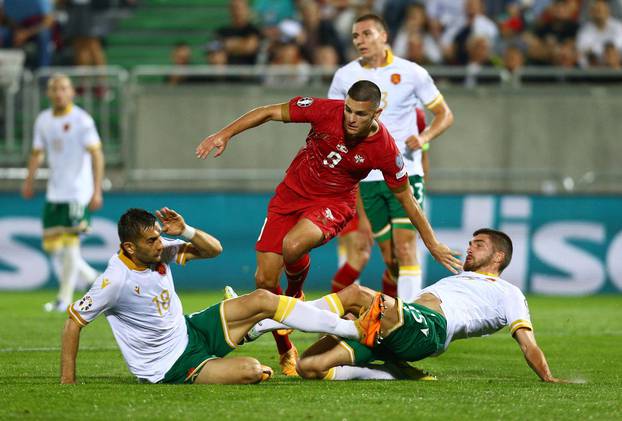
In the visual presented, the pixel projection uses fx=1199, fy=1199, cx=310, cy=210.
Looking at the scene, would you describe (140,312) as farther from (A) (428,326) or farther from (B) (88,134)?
(B) (88,134)

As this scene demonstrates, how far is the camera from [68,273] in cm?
1403

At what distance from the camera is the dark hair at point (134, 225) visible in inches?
302

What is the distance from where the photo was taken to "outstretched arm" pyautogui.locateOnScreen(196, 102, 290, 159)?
8266mm

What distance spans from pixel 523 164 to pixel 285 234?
28.3 feet

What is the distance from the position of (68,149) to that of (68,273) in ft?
4.93

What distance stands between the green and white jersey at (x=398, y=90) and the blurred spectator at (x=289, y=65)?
5.84 m

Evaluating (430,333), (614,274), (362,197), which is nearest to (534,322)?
(362,197)

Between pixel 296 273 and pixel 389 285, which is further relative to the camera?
pixel 389 285

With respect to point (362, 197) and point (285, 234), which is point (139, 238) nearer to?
point (285, 234)

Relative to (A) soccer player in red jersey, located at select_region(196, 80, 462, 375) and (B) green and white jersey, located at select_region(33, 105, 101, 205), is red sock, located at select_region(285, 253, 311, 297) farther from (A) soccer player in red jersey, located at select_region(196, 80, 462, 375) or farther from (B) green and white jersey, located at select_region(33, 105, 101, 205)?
(B) green and white jersey, located at select_region(33, 105, 101, 205)

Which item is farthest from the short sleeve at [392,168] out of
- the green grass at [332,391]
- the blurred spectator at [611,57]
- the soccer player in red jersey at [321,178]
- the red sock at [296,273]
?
the blurred spectator at [611,57]

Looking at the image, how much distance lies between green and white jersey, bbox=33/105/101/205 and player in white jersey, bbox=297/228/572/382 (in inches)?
262

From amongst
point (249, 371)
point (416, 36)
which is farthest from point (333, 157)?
point (416, 36)

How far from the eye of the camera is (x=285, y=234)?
892 cm
